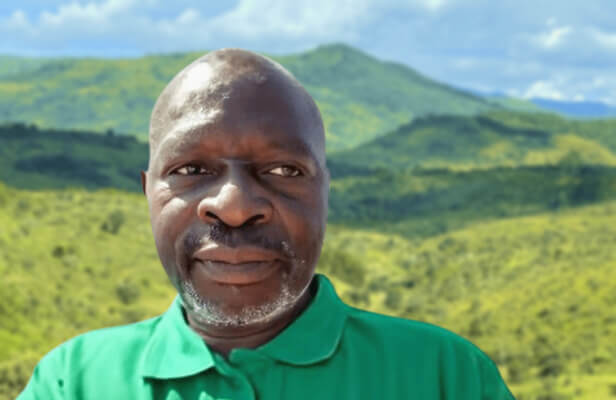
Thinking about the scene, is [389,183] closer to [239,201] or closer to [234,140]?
[234,140]

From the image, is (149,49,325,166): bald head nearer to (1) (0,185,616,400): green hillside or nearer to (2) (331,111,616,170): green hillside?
(1) (0,185,616,400): green hillside

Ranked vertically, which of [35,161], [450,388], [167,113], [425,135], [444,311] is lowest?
[425,135]

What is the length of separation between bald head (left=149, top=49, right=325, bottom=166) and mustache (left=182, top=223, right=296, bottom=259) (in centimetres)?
34

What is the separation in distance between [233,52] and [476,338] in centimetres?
4652

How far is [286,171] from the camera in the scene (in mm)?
2461

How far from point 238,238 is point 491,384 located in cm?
114

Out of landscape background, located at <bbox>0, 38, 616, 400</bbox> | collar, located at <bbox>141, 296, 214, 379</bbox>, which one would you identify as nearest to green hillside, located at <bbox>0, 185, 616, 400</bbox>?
landscape background, located at <bbox>0, 38, 616, 400</bbox>

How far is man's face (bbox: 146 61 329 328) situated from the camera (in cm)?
233

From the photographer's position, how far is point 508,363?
133 feet

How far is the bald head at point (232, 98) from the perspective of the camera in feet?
8.01

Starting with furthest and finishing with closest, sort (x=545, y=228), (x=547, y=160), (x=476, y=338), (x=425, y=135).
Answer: (x=425, y=135) < (x=547, y=160) < (x=545, y=228) < (x=476, y=338)

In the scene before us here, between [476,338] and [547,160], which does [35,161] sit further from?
[547,160]

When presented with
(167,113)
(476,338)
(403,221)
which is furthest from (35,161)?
(167,113)

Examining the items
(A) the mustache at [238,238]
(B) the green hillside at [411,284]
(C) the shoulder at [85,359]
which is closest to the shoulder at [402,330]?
(A) the mustache at [238,238]
